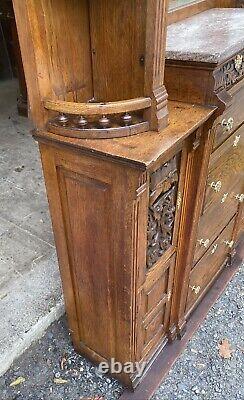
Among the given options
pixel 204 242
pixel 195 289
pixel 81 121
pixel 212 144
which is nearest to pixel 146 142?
pixel 81 121

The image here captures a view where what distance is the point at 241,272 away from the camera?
229 cm

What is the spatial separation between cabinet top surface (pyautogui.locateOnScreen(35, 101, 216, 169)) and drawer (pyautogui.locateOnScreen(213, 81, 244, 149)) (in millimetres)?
228

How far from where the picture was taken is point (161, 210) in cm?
124

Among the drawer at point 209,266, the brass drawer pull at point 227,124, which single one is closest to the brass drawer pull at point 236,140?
the brass drawer pull at point 227,124

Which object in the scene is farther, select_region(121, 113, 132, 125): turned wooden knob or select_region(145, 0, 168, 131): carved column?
select_region(121, 113, 132, 125): turned wooden knob

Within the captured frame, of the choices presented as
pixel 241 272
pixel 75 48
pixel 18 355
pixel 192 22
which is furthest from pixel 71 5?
pixel 241 272

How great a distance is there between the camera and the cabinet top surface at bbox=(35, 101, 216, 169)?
3.08 feet

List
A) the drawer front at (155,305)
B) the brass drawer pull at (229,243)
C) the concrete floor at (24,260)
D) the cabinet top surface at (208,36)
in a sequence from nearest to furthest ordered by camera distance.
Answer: the cabinet top surface at (208,36) < the drawer front at (155,305) < the concrete floor at (24,260) < the brass drawer pull at (229,243)

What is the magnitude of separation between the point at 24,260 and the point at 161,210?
1.16 m

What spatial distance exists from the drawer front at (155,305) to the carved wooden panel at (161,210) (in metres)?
0.09

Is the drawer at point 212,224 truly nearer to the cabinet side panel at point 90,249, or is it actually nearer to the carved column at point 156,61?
the cabinet side panel at point 90,249

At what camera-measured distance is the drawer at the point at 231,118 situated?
134 centimetres

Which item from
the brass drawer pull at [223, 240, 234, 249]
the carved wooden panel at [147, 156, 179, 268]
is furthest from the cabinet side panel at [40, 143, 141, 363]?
the brass drawer pull at [223, 240, 234, 249]

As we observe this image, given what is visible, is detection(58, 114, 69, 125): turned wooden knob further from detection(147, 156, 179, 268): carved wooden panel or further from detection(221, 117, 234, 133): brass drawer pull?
detection(221, 117, 234, 133): brass drawer pull
